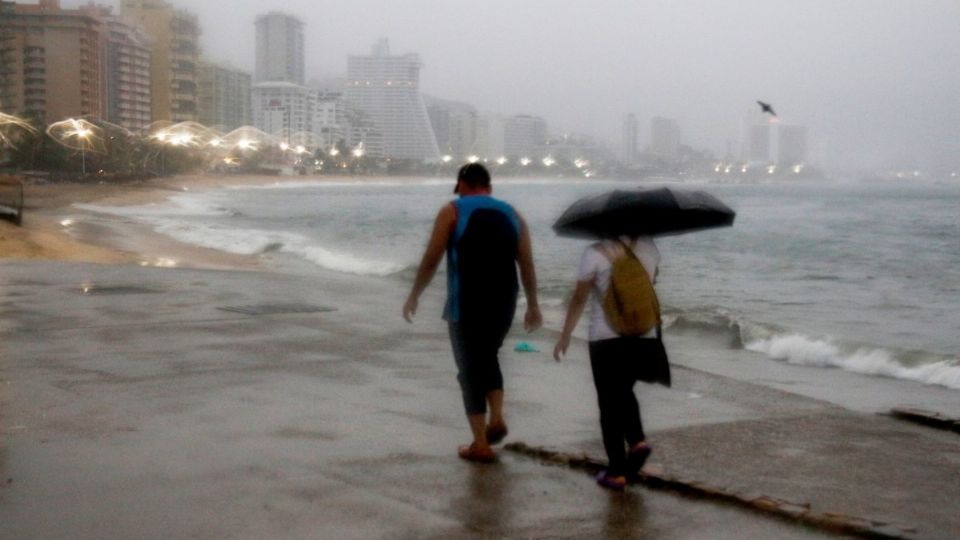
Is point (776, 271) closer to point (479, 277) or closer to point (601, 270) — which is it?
point (479, 277)

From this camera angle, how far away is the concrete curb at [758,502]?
469cm

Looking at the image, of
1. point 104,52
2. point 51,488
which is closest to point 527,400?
point 51,488

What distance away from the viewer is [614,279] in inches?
213

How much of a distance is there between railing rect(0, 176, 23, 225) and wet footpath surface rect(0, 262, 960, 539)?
930 inches

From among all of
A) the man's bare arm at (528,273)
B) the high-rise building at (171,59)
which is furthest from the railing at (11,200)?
the high-rise building at (171,59)

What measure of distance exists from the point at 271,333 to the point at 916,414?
5.71 meters

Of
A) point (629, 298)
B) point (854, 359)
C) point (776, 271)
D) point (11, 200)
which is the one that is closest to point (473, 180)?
point (629, 298)

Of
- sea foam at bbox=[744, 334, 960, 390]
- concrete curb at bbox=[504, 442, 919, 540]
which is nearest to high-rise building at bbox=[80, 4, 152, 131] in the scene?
sea foam at bbox=[744, 334, 960, 390]

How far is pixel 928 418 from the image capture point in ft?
24.7

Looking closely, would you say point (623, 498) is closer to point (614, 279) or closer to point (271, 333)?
point (614, 279)

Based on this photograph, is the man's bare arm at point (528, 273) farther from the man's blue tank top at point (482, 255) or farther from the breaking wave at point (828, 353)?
the breaking wave at point (828, 353)

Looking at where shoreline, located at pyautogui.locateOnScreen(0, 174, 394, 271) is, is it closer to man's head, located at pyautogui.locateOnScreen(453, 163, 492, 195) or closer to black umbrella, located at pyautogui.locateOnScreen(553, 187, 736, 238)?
man's head, located at pyautogui.locateOnScreen(453, 163, 492, 195)

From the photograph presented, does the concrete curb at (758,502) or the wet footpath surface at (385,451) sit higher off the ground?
the concrete curb at (758,502)

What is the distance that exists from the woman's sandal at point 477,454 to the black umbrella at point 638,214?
3.82 feet
